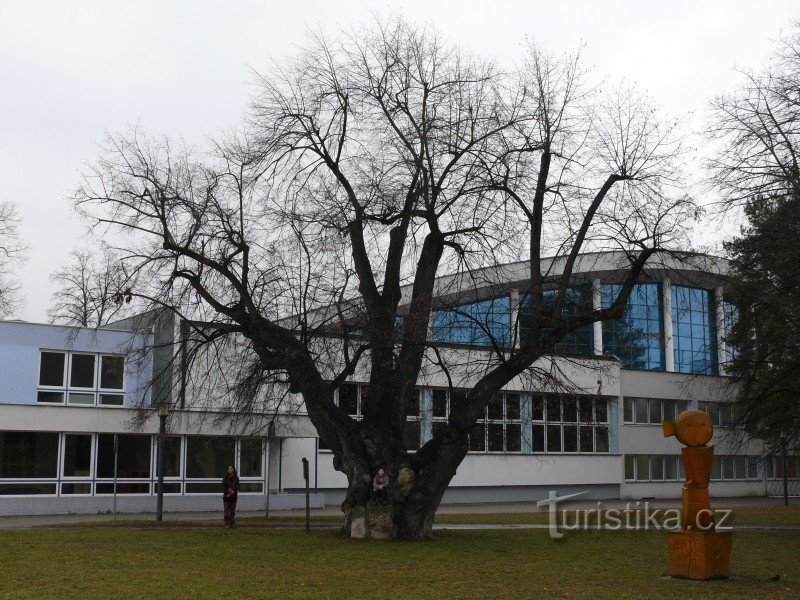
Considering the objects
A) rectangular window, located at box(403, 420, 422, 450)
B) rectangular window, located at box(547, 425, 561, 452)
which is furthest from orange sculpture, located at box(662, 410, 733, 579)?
rectangular window, located at box(547, 425, 561, 452)

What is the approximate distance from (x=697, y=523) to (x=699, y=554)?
429 millimetres

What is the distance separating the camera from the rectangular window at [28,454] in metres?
32.8

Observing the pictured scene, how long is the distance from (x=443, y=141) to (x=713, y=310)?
9035mm

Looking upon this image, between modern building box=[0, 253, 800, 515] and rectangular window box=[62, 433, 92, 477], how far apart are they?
6cm

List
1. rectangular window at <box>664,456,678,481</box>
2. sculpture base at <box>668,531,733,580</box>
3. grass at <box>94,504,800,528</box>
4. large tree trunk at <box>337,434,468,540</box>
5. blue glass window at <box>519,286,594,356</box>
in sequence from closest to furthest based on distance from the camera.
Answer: sculpture base at <box>668,531,733,580</box> → blue glass window at <box>519,286,594,356</box> → large tree trunk at <box>337,434,468,540</box> → grass at <box>94,504,800,528</box> → rectangular window at <box>664,456,678,481</box>

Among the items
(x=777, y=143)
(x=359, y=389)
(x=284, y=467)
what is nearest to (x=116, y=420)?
(x=284, y=467)

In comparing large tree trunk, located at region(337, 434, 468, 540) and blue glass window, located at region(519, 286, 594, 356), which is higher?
blue glass window, located at region(519, 286, 594, 356)

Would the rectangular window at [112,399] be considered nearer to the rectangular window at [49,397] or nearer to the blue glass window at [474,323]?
the rectangular window at [49,397]

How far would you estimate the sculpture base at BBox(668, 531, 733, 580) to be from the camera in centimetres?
1441

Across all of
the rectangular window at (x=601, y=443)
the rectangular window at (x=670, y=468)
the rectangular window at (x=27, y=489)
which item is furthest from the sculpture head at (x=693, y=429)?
the rectangular window at (x=670, y=468)

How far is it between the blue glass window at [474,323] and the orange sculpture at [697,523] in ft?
19.2

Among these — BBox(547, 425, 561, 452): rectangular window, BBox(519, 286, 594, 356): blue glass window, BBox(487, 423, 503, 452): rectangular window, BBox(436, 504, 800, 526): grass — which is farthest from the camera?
BBox(547, 425, 561, 452): rectangular window

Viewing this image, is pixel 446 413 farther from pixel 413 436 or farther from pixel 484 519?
pixel 413 436

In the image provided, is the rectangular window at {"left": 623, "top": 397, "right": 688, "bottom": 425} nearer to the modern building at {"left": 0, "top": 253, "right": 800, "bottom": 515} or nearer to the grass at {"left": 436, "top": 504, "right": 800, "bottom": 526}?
the modern building at {"left": 0, "top": 253, "right": 800, "bottom": 515}
